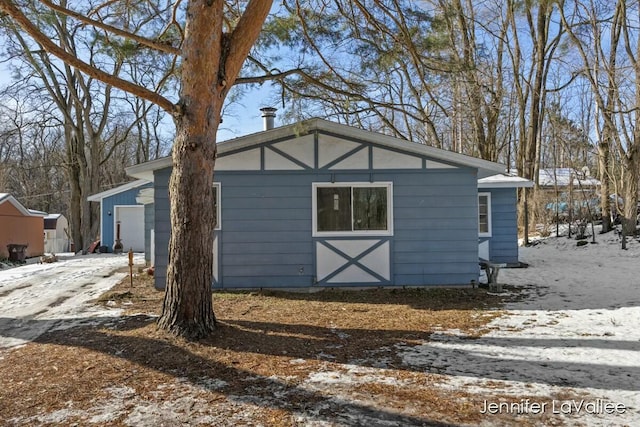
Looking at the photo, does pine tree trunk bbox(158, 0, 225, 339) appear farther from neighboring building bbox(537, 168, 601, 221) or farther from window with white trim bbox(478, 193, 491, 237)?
neighboring building bbox(537, 168, 601, 221)

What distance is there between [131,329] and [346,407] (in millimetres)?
3106

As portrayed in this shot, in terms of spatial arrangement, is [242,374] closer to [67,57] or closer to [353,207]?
[67,57]

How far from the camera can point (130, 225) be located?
60.7 feet

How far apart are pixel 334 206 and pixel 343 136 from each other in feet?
4.08

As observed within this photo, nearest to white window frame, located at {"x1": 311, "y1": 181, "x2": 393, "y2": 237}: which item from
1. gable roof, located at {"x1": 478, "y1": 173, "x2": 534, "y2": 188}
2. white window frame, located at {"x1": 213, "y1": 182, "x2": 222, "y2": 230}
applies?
white window frame, located at {"x1": 213, "y1": 182, "x2": 222, "y2": 230}

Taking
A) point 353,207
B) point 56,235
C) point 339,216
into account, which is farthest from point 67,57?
point 56,235

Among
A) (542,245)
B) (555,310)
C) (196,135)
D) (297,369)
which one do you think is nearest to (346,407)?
(297,369)

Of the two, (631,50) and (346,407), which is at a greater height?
(631,50)

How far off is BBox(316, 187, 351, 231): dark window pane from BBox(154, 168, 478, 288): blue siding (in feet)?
0.62

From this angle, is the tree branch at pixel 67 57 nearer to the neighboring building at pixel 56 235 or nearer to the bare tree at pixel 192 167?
the bare tree at pixel 192 167

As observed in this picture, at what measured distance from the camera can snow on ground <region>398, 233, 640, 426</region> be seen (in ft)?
10.0

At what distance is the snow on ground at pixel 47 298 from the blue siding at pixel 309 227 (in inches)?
60.7

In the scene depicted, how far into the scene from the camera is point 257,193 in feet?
25.1

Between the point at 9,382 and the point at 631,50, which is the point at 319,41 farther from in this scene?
the point at 631,50
